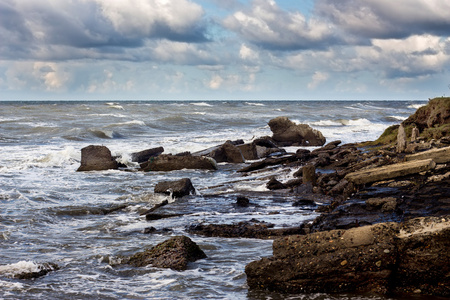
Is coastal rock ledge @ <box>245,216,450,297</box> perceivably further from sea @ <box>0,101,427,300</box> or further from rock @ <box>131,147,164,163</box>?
rock @ <box>131,147,164,163</box>

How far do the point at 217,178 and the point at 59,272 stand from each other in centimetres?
995

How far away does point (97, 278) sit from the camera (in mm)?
6977

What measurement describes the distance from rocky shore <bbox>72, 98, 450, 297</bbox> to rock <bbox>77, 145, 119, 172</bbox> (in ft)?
16.7

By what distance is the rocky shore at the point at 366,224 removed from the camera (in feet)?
18.8

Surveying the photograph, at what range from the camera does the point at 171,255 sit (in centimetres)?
740

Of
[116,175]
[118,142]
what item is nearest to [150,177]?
[116,175]

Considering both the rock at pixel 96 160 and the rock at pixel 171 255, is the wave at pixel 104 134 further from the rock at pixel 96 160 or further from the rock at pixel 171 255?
the rock at pixel 171 255

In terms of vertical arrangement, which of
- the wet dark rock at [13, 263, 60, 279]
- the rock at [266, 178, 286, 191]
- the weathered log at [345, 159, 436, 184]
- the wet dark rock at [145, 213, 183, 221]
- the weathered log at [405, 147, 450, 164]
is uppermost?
the weathered log at [405, 147, 450, 164]

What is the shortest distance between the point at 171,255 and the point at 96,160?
40.3 ft

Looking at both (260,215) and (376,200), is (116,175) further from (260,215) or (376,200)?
(376,200)

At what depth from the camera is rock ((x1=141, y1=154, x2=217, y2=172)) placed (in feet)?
62.1

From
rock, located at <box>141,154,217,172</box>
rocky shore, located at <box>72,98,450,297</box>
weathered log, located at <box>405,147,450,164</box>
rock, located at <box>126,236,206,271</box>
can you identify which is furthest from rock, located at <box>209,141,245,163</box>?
rock, located at <box>126,236,206,271</box>

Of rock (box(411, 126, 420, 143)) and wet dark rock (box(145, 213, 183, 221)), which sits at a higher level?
rock (box(411, 126, 420, 143))

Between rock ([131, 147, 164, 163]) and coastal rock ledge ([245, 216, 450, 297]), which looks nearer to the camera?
coastal rock ledge ([245, 216, 450, 297])
